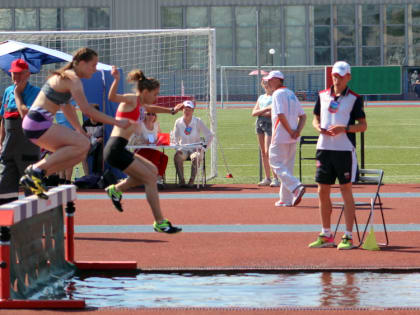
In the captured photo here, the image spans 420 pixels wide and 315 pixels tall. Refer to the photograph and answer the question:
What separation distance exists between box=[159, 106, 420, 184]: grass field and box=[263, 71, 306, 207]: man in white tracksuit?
4.31m

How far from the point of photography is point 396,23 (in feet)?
229

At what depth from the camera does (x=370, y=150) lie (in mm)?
24484

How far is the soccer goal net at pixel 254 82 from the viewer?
6047 cm

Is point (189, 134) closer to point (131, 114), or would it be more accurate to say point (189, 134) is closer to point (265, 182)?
point (265, 182)

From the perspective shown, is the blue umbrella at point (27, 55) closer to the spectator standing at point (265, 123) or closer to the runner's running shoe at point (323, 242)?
the spectator standing at point (265, 123)

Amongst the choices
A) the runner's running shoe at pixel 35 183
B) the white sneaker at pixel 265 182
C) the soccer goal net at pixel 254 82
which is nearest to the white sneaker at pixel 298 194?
the white sneaker at pixel 265 182

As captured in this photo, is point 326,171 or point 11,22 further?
point 11,22

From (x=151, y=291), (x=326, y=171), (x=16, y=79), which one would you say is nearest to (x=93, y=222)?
(x=16, y=79)

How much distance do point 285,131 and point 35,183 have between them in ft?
18.7

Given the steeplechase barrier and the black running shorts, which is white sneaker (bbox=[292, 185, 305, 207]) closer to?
the black running shorts

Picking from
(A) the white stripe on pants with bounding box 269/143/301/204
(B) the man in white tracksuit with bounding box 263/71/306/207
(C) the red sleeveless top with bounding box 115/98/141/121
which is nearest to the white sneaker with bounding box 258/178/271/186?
(B) the man in white tracksuit with bounding box 263/71/306/207

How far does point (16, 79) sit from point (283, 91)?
14.0 feet

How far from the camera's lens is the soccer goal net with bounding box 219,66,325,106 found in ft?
198

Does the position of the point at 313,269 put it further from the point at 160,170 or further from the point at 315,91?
the point at 315,91
